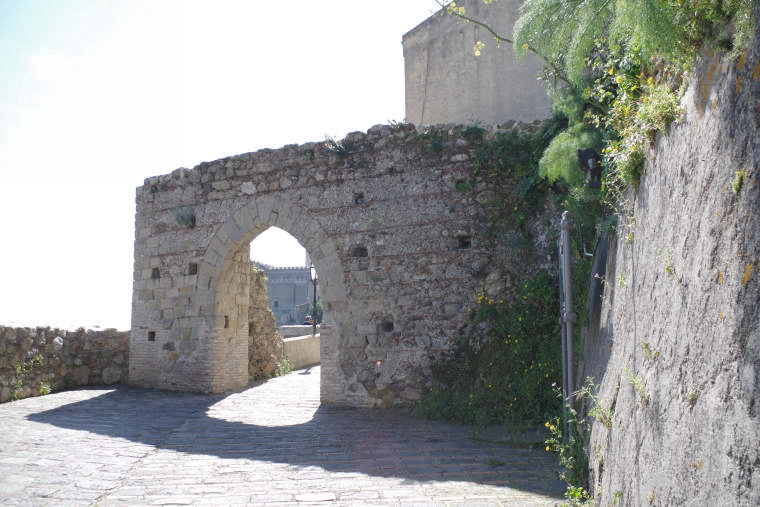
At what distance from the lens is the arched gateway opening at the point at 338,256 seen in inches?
274

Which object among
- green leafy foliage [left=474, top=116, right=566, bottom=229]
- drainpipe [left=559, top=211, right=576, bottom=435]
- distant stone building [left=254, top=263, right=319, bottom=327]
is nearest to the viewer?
drainpipe [left=559, top=211, right=576, bottom=435]

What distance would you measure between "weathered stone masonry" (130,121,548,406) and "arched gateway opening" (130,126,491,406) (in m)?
0.02

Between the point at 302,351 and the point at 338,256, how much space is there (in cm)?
662

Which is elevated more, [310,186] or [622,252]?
[310,186]

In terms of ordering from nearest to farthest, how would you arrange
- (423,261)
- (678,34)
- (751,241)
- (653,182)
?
(751,241), (678,34), (653,182), (423,261)

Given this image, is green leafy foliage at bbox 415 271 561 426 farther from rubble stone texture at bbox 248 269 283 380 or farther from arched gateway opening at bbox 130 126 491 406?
rubble stone texture at bbox 248 269 283 380

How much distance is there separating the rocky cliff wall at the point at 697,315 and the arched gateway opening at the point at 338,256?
12.5 feet

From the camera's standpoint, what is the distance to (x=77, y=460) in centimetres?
490

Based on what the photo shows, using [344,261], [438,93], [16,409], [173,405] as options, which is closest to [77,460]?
[173,405]

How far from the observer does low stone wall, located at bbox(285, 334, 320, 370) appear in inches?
502

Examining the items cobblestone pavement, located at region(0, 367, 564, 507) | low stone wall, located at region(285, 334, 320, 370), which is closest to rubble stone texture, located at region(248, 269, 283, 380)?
low stone wall, located at region(285, 334, 320, 370)

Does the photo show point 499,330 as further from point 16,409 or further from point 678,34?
point 16,409

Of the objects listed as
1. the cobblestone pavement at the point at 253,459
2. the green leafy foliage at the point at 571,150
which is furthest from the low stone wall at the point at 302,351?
the green leafy foliage at the point at 571,150

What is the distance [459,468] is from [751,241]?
329 centimetres
